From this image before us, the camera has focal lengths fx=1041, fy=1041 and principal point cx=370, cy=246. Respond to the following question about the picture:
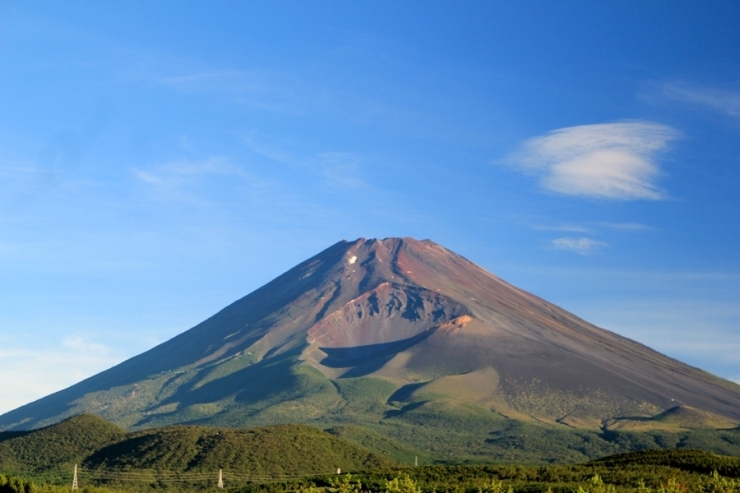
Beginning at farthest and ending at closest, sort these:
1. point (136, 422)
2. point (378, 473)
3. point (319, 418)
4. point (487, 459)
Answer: point (136, 422)
point (319, 418)
point (487, 459)
point (378, 473)

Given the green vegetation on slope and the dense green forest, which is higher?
the green vegetation on slope

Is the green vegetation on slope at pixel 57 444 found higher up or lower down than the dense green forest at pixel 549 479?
higher up

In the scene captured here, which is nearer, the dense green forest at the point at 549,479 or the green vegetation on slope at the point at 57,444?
the dense green forest at the point at 549,479

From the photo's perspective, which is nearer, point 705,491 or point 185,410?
point 705,491

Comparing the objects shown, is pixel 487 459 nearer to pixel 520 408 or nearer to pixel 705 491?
pixel 520 408

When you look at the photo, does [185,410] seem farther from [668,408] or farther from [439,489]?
[439,489]

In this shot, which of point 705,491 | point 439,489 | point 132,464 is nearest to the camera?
point 705,491

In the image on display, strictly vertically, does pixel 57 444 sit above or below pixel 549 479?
above

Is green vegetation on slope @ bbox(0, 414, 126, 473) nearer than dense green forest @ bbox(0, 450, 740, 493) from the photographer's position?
No

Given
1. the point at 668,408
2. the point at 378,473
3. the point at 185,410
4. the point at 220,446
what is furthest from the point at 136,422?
the point at 378,473

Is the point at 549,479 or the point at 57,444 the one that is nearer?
the point at 549,479
